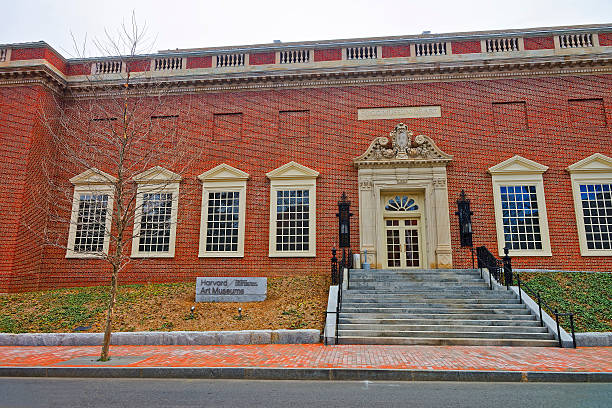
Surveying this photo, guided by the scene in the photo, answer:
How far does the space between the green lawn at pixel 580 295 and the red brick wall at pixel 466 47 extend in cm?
976

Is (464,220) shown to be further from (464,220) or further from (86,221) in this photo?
(86,221)

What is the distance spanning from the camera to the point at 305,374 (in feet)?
22.7

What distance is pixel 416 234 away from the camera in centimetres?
1702

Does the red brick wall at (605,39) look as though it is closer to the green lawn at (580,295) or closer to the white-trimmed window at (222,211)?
the green lawn at (580,295)

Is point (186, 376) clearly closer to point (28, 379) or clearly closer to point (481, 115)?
point (28, 379)

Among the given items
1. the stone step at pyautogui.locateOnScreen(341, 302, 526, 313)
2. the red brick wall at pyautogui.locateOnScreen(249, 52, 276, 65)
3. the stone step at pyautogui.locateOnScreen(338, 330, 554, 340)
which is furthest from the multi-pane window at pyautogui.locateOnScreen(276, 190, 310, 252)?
the stone step at pyautogui.locateOnScreen(338, 330, 554, 340)

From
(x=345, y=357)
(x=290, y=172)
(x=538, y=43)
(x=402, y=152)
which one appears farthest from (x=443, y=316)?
(x=538, y=43)

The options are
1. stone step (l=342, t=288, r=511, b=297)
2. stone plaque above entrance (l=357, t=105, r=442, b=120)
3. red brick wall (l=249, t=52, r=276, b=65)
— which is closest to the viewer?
stone step (l=342, t=288, r=511, b=297)

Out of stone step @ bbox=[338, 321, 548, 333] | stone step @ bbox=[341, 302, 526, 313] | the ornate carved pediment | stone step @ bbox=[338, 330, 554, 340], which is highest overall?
the ornate carved pediment

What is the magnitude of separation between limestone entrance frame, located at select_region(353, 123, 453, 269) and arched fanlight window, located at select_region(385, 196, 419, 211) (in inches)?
13.0

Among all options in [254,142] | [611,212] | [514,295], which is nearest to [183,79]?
[254,142]

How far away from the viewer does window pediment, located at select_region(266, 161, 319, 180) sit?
1728 centimetres

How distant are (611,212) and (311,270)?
11959 mm

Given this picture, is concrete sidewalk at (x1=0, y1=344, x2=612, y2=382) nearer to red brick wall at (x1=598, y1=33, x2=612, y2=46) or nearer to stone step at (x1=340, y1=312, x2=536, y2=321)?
stone step at (x1=340, y1=312, x2=536, y2=321)
